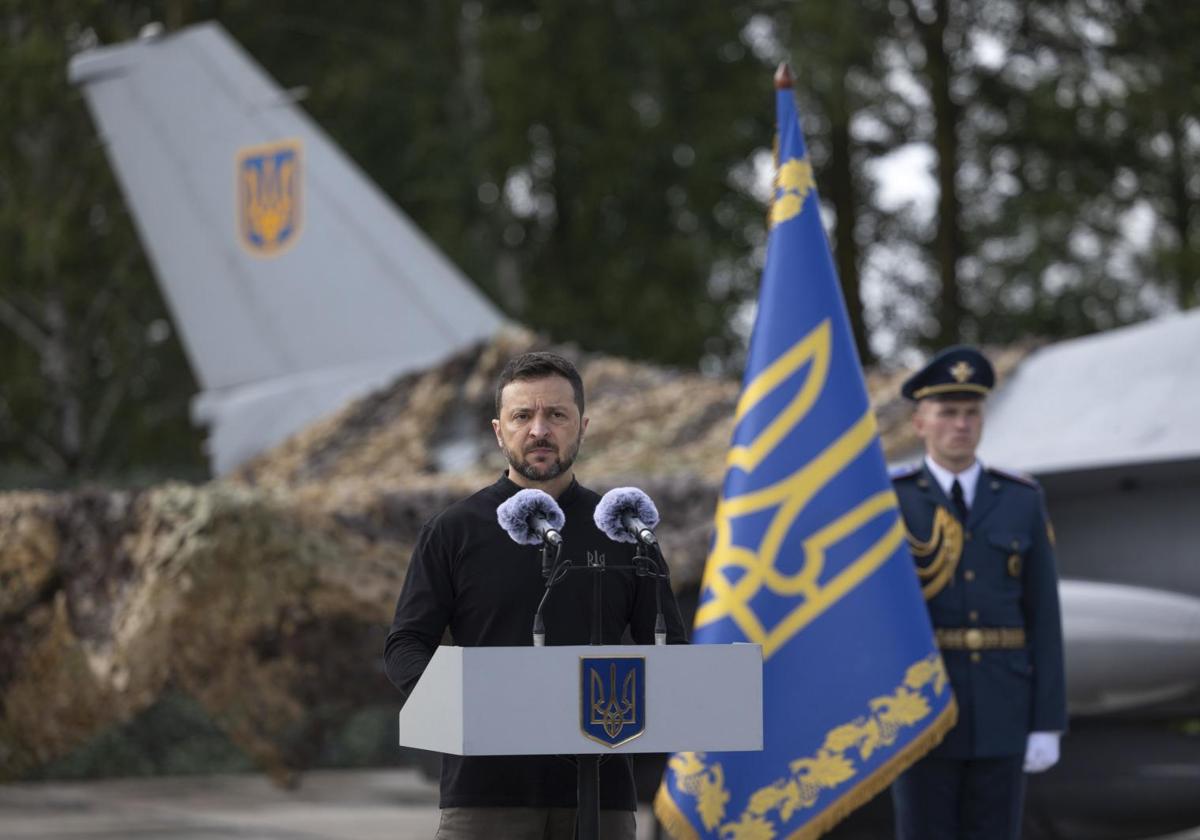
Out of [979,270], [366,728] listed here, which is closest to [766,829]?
[366,728]

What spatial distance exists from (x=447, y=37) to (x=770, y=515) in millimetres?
15904

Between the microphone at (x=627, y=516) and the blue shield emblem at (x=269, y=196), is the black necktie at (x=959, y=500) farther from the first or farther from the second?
the blue shield emblem at (x=269, y=196)

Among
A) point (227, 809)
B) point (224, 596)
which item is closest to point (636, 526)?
point (224, 596)

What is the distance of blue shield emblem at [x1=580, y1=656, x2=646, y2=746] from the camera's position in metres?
2.41

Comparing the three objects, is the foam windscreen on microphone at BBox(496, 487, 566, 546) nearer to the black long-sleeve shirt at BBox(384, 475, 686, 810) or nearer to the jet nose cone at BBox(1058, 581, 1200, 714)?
the black long-sleeve shirt at BBox(384, 475, 686, 810)

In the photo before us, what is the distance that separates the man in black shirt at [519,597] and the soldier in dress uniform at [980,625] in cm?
169

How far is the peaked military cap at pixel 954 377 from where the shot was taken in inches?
169

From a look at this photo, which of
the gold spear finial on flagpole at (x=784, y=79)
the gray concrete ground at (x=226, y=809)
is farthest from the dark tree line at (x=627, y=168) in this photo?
the gold spear finial on flagpole at (x=784, y=79)

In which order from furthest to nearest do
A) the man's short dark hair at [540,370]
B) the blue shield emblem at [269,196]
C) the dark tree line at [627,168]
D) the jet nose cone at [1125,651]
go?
1. the dark tree line at [627,168]
2. the blue shield emblem at [269,196]
3. the jet nose cone at [1125,651]
4. the man's short dark hair at [540,370]

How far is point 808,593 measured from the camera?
15.3 feet

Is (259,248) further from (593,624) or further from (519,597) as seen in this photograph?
(593,624)

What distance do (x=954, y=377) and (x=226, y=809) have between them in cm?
739

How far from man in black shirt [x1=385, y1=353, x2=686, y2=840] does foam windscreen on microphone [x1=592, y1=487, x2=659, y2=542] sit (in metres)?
0.17

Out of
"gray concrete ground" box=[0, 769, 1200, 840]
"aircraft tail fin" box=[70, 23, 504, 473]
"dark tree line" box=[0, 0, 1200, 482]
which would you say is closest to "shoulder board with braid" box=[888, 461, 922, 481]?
"gray concrete ground" box=[0, 769, 1200, 840]
